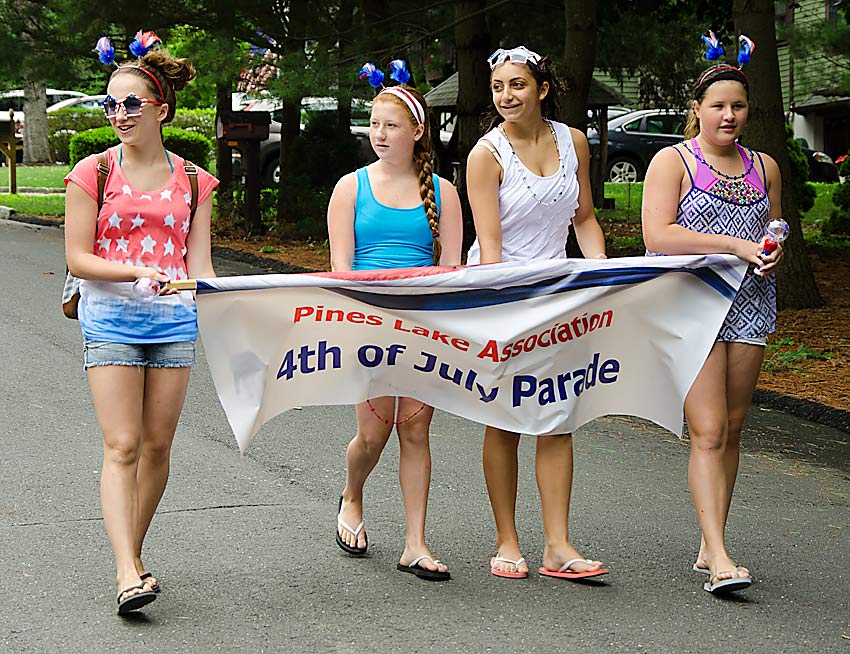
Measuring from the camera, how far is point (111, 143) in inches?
942

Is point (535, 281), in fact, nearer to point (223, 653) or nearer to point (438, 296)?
point (438, 296)

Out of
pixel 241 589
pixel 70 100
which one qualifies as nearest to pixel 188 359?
pixel 241 589

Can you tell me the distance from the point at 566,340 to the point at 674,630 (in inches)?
46.9

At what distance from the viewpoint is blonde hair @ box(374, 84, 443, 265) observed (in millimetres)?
5156

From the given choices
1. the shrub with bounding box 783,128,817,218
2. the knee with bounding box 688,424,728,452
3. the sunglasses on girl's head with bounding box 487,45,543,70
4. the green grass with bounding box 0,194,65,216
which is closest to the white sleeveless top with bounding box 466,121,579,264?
the sunglasses on girl's head with bounding box 487,45,543,70

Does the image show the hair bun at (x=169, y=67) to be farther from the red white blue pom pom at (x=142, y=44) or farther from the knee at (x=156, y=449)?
the knee at (x=156, y=449)

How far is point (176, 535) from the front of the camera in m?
5.70

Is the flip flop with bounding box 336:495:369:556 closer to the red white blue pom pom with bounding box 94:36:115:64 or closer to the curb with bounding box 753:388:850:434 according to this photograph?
the red white blue pom pom with bounding box 94:36:115:64

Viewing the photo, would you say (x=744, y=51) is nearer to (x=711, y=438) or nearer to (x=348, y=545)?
(x=711, y=438)

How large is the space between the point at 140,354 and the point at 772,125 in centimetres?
934

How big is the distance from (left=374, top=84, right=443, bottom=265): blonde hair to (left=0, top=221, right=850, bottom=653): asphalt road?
136 centimetres

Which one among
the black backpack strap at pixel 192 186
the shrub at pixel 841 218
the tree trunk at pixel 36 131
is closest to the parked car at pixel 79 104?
the tree trunk at pixel 36 131

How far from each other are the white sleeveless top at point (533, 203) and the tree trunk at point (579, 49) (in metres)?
9.05

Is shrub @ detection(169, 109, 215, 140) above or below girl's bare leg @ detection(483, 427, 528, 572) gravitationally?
above
